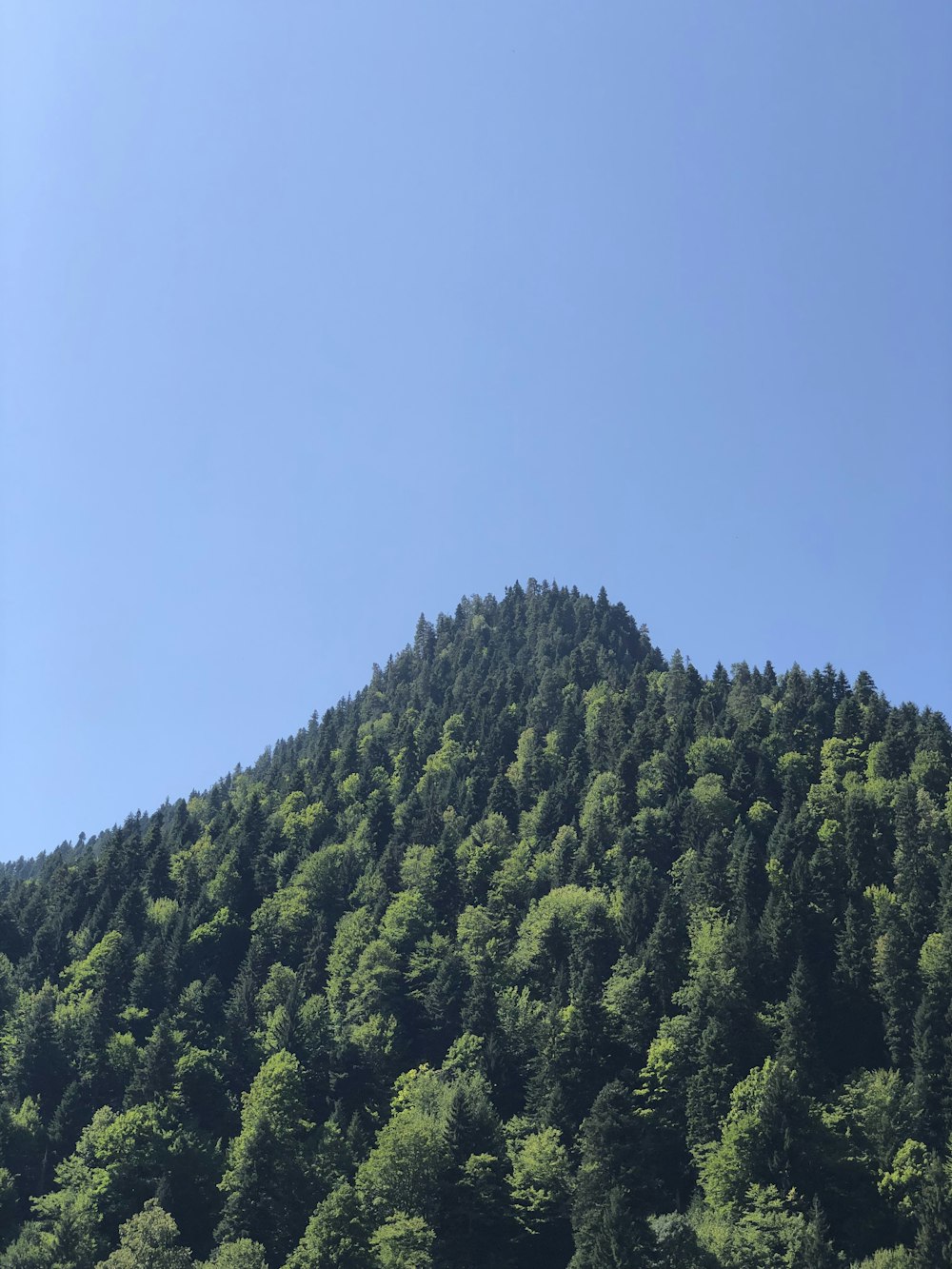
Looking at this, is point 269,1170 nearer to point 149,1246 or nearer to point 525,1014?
point 149,1246

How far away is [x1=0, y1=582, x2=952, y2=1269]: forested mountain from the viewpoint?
75.9m

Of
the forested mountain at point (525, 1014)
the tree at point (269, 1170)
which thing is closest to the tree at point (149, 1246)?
the forested mountain at point (525, 1014)

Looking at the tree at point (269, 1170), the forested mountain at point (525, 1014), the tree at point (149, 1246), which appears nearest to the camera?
the tree at point (149, 1246)

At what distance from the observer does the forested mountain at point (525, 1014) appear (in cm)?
7588

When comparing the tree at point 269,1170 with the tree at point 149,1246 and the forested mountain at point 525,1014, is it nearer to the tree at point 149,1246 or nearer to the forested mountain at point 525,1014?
the forested mountain at point 525,1014

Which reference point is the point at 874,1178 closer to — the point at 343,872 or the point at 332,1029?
the point at 332,1029

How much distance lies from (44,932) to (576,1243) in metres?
75.4

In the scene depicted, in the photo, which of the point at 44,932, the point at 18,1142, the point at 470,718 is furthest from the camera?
the point at 470,718

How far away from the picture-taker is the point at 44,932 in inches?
4788

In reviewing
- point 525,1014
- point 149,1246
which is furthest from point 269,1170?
point 525,1014

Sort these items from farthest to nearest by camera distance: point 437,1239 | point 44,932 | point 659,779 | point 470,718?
point 470,718, point 659,779, point 44,932, point 437,1239

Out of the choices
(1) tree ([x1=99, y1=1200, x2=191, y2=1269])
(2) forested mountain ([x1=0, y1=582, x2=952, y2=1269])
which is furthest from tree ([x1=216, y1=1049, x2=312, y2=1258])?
(1) tree ([x1=99, y1=1200, x2=191, y2=1269])

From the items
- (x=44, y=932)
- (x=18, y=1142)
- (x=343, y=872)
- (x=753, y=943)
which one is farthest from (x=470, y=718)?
(x=18, y=1142)

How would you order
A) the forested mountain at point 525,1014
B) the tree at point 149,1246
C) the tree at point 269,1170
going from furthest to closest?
the tree at point 269,1170, the forested mountain at point 525,1014, the tree at point 149,1246
